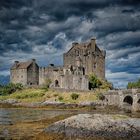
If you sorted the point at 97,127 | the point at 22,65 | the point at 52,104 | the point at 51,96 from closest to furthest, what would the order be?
the point at 97,127 < the point at 52,104 < the point at 51,96 < the point at 22,65

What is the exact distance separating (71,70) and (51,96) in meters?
12.9

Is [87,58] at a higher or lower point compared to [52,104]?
higher

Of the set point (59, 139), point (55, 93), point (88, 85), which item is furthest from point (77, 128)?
point (88, 85)

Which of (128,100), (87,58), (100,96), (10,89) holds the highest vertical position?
(87,58)

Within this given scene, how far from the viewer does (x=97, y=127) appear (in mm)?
26516

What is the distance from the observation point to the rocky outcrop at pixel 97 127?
2625 cm

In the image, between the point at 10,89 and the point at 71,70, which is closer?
the point at 10,89

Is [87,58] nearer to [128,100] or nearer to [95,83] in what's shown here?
[95,83]

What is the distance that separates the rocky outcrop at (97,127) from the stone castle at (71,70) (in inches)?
2599

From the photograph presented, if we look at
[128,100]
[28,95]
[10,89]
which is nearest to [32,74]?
[10,89]

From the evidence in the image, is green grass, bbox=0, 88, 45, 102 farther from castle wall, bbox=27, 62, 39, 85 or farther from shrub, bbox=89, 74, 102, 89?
shrub, bbox=89, 74, 102, 89

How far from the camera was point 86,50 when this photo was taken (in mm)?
101312

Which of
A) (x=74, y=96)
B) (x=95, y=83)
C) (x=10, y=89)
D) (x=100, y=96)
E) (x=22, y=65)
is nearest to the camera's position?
(x=100, y=96)

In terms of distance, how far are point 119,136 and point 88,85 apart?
68327 millimetres
